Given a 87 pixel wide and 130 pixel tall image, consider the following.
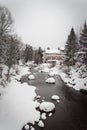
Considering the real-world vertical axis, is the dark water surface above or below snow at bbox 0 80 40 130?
below

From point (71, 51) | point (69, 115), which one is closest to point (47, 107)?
point (69, 115)

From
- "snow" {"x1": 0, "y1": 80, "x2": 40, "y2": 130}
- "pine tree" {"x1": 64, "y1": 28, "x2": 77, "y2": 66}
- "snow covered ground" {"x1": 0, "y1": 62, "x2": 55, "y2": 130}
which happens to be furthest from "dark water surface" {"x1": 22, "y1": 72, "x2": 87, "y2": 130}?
"pine tree" {"x1": 64, "y1": 28, "x2": 77, "y2": 66}

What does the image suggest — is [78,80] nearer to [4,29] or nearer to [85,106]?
[85,106]

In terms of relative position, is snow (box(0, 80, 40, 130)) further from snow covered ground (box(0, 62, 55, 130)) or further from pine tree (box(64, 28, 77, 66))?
pine tree (box(64, 28, 77, 66))

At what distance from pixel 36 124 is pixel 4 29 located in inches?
484

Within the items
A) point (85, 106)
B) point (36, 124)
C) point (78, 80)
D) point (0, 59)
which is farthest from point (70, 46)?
point (36, 124)

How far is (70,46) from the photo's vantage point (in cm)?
4034

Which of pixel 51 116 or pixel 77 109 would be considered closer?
pixel 51 116

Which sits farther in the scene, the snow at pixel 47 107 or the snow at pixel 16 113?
the snow at pixel 47 107

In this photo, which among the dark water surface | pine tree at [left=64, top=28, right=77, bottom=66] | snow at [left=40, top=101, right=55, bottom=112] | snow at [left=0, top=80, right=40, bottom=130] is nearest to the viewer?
snow at [left=0, top=80, right=40, bottom=130]

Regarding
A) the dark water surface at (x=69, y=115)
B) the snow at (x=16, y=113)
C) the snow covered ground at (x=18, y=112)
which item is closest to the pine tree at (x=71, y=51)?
the dark water surface at (x=69, y=115)

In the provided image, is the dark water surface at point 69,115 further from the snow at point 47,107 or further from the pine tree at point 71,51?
the pine tree at point 71,51

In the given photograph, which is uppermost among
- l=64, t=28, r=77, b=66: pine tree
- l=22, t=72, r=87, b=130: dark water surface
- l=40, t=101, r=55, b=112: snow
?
l=64, t=28, r=77, b=66: pine tree

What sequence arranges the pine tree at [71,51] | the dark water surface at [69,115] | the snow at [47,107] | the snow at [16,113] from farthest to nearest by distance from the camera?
the pine tree at [71,51]
the snow at [47,107]
the dark water surface at [69,115]
the snow at [16,113]
